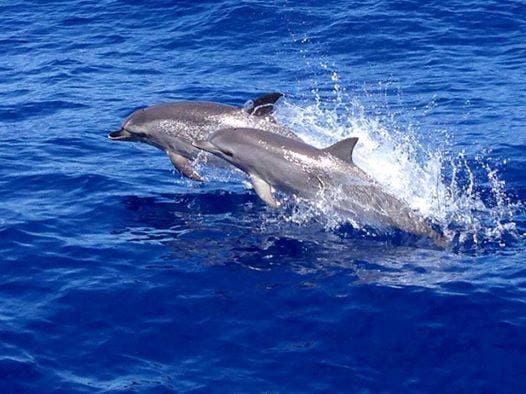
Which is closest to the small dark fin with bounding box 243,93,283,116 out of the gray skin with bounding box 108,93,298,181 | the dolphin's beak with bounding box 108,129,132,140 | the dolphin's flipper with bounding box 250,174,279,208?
the gray skin with bounding box 108,93,298,181

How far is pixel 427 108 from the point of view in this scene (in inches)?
789

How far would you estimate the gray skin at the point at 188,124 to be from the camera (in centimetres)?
1520

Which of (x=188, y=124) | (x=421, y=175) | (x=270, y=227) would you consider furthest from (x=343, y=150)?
(x=188, y=124)

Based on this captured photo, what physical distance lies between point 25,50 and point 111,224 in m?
12.1

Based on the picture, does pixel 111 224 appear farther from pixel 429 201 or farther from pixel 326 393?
pixel 326 393

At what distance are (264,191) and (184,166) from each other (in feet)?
6.79

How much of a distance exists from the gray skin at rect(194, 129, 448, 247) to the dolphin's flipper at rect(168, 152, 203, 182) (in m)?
1.34

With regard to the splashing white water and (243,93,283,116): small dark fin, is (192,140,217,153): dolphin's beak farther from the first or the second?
the splashing white water

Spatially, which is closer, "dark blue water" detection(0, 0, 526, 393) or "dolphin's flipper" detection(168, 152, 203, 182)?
"dark blue water" detection(0, 0, 526, 393)

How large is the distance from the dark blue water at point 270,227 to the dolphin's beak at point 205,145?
0.85 metres

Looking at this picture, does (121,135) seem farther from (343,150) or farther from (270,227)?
(343,150)

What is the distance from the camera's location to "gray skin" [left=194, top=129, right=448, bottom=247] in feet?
45.1

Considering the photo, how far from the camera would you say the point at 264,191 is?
14375mm

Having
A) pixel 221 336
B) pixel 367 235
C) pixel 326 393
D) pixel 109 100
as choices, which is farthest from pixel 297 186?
pixel 109 100
